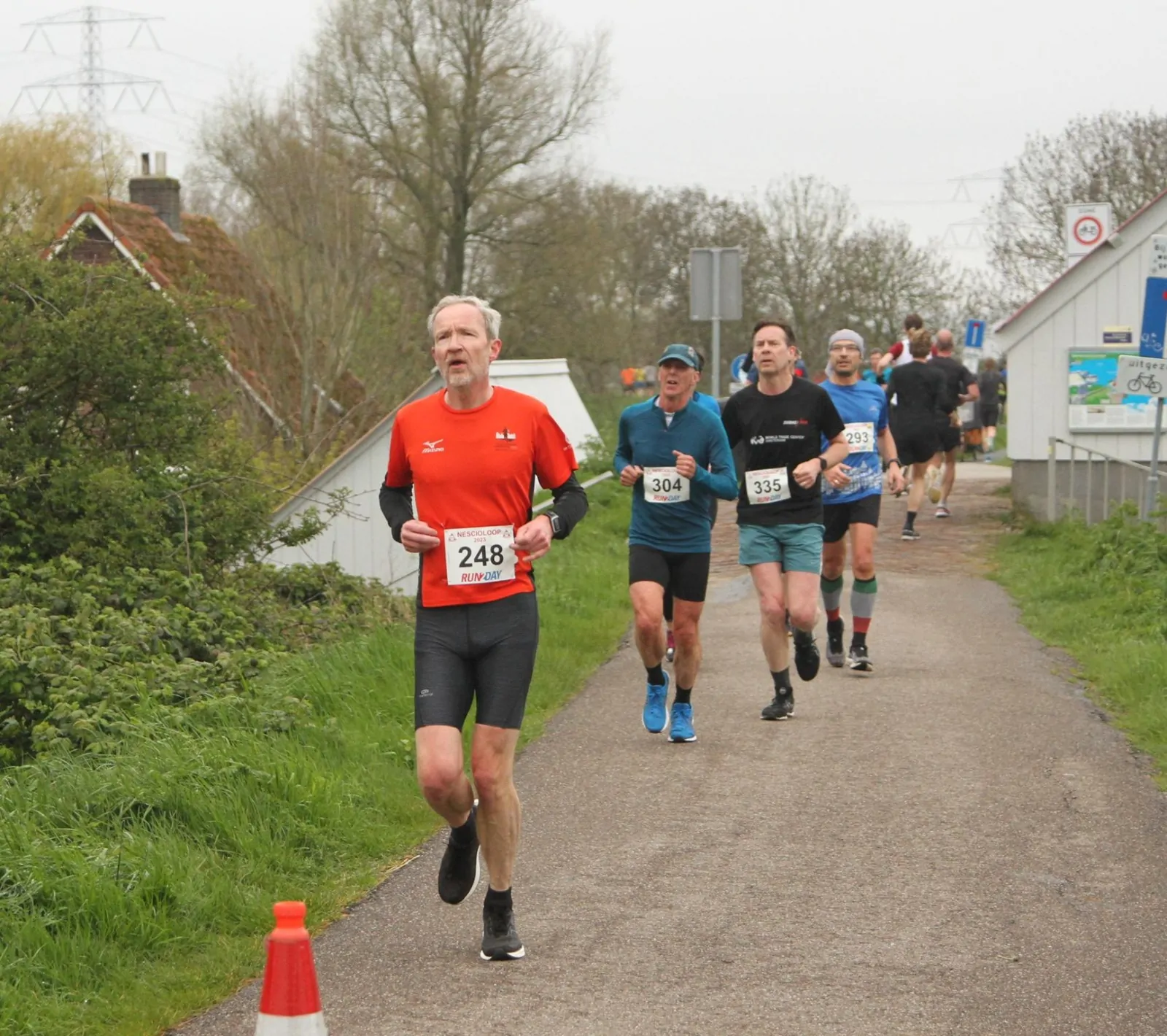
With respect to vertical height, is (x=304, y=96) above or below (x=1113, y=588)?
above

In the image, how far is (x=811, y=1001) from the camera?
514cm

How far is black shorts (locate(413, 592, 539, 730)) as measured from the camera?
220 inches

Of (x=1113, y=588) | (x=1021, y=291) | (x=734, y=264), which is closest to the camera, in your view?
(x=1113, y=588)

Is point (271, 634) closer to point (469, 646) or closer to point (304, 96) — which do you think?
point (469, 646)

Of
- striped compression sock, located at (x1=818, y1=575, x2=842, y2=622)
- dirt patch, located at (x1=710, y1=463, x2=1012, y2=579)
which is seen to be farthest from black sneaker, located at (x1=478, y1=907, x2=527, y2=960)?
dirt patch, located at (x1=710, y1=463, x2=1012, y2=579)

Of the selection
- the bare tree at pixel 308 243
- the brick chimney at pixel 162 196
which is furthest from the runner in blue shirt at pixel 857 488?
the brick chimney at pixel 162 196

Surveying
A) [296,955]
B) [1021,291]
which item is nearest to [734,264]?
[296,955]

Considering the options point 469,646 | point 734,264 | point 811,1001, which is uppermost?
point 734,264

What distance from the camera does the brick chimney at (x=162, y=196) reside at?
3609 cm

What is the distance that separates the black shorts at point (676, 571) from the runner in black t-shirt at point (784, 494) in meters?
0.45

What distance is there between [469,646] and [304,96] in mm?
34214

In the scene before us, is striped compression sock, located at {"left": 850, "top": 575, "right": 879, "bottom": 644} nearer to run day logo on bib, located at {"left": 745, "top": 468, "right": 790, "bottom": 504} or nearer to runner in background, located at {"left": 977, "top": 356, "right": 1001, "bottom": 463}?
run day logo on bib, located at {"left": 745, "top": 468, "right": 790, "bottom": 504}

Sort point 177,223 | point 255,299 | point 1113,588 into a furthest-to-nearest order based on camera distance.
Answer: point 177,223 → point 255,299 → point 1113,588

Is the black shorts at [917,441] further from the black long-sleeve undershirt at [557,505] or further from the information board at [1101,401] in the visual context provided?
the black long-sleeve undershirt at [557,505]
